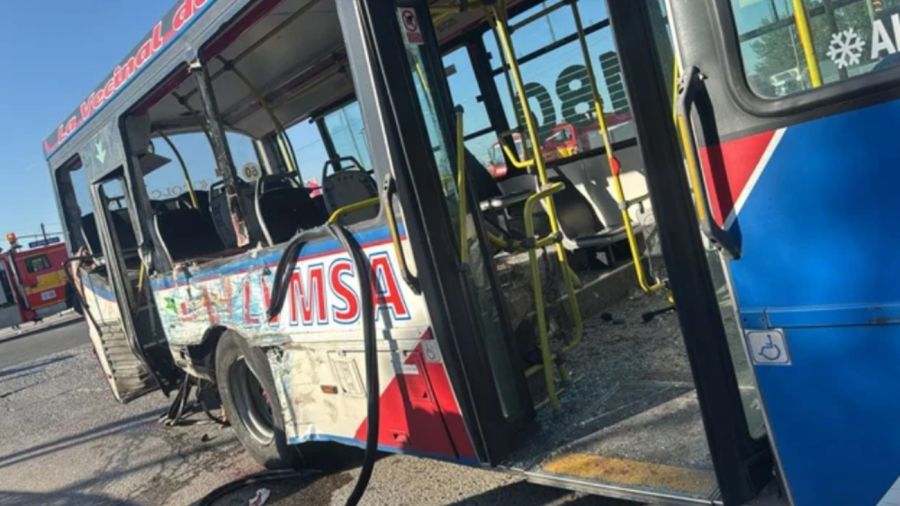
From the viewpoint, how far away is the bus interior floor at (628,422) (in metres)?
2.39

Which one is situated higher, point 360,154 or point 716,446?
point 360,154

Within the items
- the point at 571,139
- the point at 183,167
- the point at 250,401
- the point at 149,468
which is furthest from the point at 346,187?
the point at 149,468

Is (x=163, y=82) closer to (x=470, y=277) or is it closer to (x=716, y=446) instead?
(x=470, y=277)

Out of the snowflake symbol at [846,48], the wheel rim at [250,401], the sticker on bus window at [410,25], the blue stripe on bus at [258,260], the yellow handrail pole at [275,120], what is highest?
the yellow handrail pole at [275,120]

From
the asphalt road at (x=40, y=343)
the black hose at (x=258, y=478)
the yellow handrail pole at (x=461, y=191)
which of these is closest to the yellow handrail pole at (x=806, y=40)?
the yellow handrail pole at (x=461, y=191)

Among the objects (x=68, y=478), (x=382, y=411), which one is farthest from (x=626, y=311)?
(x=68, y=478)

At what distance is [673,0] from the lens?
70.6 inches

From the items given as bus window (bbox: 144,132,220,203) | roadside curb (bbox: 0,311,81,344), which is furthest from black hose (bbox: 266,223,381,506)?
roadside curb (bbox: 0,311,81,344)

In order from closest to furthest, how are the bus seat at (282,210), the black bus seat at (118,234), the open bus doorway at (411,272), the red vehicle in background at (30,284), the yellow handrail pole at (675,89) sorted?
the yellow handrail pole at (675,89) → the open bus doorway at (411,272) → the bus seat at (282,210) → the black bus seat at (118,234) → the red vehicle in background at (30,284)

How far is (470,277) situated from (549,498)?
1.21 m

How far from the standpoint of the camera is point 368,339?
9.66 ft

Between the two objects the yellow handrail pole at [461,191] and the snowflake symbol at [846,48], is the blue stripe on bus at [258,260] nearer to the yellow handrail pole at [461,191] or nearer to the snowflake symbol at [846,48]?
the yellow handrail pole at [461,191]

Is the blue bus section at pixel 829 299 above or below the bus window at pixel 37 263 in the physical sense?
below

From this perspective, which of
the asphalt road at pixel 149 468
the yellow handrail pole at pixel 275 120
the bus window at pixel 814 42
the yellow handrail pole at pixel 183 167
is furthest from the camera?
the yellow handrail pole at pixel 183 167
